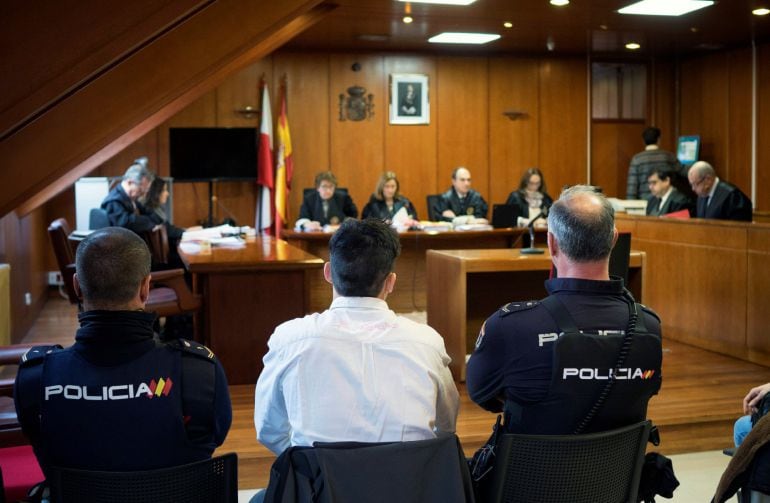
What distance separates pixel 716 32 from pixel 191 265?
6.70 m

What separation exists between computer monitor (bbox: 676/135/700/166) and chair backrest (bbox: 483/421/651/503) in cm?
925

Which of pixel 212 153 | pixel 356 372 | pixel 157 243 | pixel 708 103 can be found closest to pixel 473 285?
pixel 157 243

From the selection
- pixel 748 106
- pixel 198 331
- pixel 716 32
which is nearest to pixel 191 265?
pixel 198 331

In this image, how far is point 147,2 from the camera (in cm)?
285

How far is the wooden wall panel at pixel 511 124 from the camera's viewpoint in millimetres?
10797

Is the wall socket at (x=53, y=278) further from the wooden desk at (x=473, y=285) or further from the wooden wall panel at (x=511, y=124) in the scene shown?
the wooden desk at (x=473, y=285)

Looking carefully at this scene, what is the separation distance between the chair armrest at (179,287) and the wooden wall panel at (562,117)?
22.1 ft

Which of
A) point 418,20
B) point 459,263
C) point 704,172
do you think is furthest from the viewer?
point 418,20

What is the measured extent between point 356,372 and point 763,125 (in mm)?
9125

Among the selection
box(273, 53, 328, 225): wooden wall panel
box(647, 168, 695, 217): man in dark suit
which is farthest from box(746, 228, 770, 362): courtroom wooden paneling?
box(273, 53, 328, 225): wooden wall panel

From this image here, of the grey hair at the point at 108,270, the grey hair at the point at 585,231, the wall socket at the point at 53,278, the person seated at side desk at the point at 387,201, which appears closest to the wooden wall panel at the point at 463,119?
the person seated at side desk at the point at 387,201

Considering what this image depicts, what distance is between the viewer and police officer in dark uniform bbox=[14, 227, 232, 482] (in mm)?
1850

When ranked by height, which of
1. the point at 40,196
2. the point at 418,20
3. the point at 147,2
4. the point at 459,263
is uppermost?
the point at 418,20

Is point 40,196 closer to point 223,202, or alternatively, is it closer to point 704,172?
point 223,202
